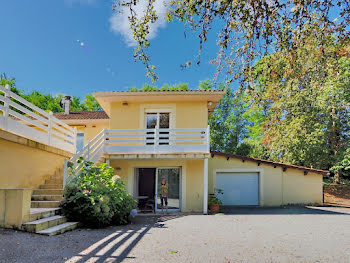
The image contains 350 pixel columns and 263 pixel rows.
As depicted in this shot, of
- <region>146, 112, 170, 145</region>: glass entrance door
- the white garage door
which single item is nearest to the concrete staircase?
<region>146, 112, 170, 145</region>: glass entrance door

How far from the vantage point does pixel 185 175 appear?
12008 millimetres

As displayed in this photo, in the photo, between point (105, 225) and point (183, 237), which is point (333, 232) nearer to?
point (183, 237)

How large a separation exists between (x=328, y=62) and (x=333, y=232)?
4602 millimetres

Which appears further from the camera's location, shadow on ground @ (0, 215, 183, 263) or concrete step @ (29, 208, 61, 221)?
concrete step @ (29, 208, 61, 221)

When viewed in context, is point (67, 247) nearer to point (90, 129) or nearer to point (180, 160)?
point (180, 160)

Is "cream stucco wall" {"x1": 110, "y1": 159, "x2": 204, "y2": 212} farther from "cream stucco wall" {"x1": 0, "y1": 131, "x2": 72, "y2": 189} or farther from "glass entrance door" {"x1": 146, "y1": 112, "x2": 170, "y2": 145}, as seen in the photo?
"cream stucco wall" {"x1": 0, "y1": 131, "x2": 72, "y2": 189}

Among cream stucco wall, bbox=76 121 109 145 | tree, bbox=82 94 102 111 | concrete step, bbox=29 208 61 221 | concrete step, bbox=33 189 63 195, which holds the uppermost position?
tree, bbox=82 94 102 111

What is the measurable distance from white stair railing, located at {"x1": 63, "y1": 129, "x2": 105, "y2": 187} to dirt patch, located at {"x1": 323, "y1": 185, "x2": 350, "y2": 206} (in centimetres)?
1574

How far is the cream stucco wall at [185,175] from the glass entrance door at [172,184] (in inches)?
9.8

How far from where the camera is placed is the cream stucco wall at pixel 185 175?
1186cm

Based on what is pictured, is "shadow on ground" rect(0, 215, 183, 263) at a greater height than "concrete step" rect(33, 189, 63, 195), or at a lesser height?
lesser

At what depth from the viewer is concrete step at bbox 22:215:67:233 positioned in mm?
5445

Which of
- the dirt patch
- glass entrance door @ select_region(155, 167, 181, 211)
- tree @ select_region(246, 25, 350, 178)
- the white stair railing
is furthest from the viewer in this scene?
the dirt patch

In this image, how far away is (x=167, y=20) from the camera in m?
4.27
